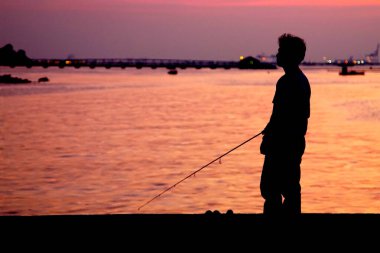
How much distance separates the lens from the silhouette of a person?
548cm

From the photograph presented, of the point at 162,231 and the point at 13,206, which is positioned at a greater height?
the point at 162,231

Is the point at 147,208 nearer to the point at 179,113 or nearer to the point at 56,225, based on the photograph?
the point at 56,225

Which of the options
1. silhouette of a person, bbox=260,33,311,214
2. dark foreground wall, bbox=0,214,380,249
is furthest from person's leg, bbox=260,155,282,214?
dark foreground wall, bbox=0,214,380,249

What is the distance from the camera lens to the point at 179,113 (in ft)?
163

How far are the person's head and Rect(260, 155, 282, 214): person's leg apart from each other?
Answer: 820 mm

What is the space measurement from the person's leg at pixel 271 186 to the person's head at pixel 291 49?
2.69 ft

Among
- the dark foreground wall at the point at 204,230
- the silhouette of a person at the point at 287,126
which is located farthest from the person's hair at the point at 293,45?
the dark foreground wall at the point at 204,230

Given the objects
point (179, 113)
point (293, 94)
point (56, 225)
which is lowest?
point (179, 113)

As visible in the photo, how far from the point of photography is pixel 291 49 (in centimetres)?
555

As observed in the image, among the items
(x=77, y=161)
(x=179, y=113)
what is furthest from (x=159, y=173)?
(x=179, y=113)

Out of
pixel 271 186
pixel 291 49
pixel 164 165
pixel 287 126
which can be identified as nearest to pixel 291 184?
pixel 271 186

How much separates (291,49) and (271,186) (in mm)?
1158

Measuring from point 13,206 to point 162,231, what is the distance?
10.1 meters

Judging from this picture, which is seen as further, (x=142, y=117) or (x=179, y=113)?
(x=179, y=113)
